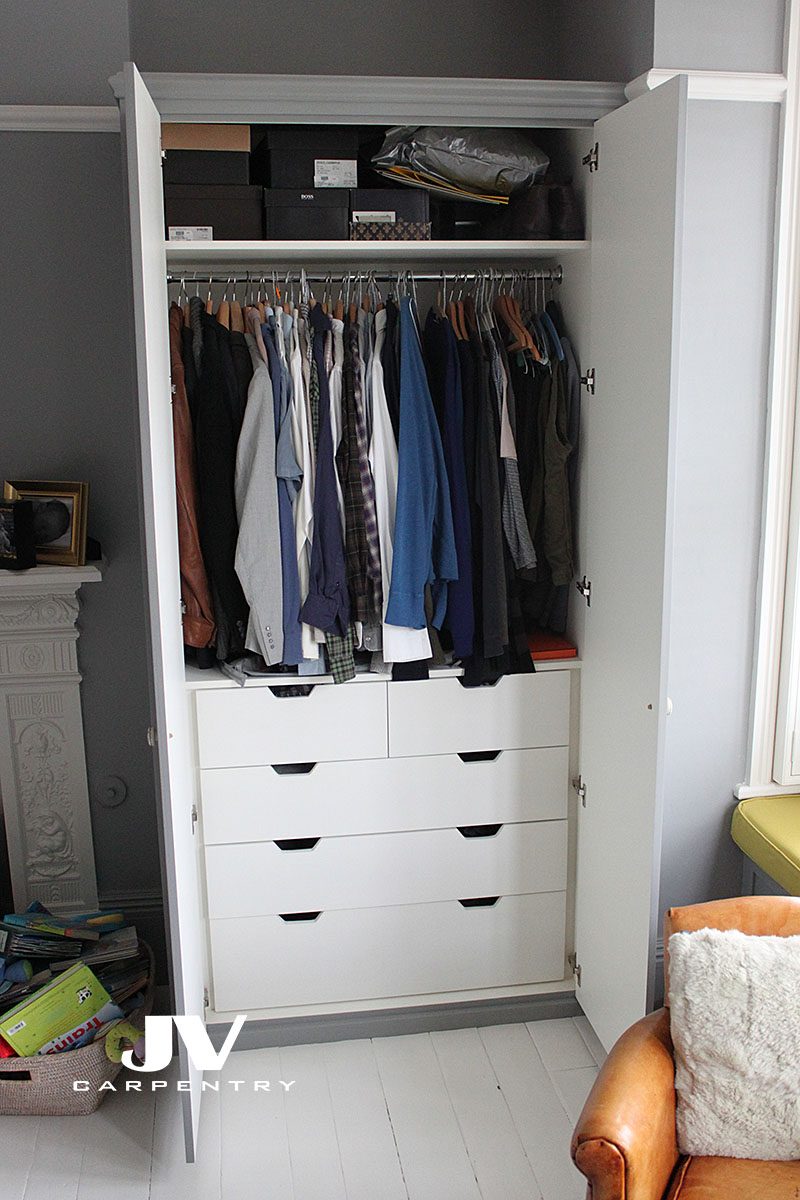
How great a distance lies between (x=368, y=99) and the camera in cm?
214

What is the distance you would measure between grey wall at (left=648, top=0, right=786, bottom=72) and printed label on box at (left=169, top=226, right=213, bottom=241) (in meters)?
1.06

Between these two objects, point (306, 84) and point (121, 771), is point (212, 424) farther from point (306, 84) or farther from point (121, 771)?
point (121, 771)

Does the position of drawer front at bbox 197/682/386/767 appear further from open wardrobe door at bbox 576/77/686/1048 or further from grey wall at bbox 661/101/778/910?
grey wall at bbox 661/101/778/910

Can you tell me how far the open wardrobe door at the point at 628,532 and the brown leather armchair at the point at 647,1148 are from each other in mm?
483

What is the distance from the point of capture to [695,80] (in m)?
2.27

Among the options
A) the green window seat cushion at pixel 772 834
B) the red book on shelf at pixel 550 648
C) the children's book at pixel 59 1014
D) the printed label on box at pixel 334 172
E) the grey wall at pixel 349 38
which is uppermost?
the grey wall at pixel 349 38

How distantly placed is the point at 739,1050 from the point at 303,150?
2.03 m

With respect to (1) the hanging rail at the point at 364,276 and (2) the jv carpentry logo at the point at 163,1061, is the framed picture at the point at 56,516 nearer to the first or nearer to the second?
(1) the hanging rail at the point at 364,276

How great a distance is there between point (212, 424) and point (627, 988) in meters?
1.58

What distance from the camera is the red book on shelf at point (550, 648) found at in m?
2.53

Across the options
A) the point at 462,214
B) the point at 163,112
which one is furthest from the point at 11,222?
the point at 462,214

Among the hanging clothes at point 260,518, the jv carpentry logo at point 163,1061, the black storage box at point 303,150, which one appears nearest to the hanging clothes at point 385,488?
the hanging clothes at point 260,518

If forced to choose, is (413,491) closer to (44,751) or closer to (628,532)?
(628,532)

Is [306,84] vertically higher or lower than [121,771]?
higher
